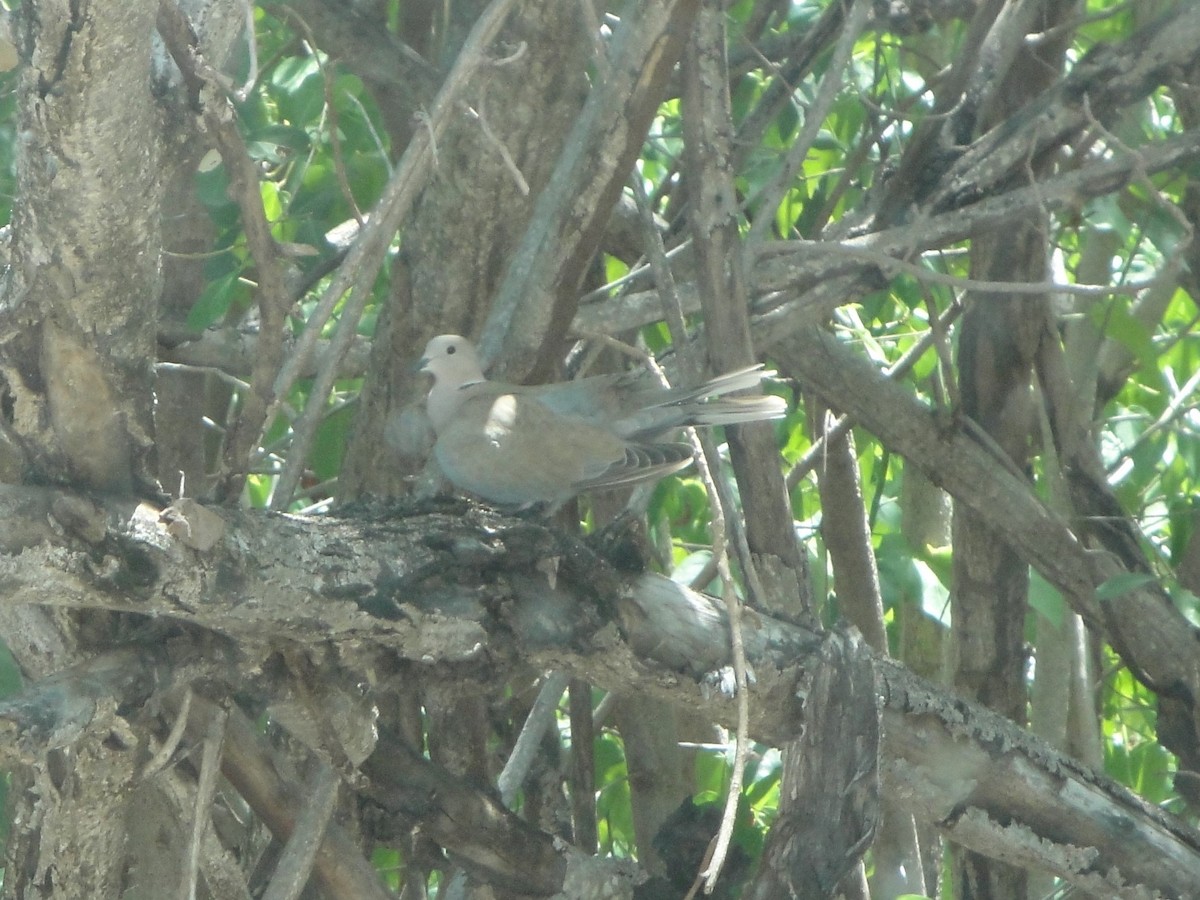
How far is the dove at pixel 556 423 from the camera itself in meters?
2.94

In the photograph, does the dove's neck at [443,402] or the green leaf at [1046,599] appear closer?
the dove's neck at [443,402]

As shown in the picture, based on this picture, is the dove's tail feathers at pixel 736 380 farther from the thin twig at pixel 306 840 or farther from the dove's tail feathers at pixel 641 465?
the thin twig at pixel 306 840

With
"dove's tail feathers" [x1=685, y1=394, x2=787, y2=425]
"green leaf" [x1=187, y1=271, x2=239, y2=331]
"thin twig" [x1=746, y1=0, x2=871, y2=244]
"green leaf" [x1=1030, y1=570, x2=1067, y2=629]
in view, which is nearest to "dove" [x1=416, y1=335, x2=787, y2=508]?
"dove's tail feathers" [x1=685, y1=394, x2=787, y2=425]

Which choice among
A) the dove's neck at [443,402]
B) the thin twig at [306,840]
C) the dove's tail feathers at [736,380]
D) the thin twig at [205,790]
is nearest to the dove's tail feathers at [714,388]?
the dove's tail feathers at [736,380]

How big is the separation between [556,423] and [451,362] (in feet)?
1.03

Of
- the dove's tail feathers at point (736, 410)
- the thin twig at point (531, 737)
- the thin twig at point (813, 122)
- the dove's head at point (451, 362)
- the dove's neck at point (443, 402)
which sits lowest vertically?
the thin twig at point (531, 737)

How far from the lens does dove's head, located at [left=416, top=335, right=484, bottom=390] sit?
10.0 ft

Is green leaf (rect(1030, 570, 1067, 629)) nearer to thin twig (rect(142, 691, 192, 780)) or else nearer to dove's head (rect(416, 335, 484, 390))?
dove's head (rect(416, 335, 484, 390))

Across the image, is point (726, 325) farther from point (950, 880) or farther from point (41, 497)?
point (950, 880)

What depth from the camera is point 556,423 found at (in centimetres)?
300

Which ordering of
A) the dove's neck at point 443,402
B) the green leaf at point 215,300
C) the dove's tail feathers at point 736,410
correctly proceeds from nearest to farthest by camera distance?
the green leaf at point 215,300, the dove's tail feathers at point 736,410, the dove's neck at point 443,402

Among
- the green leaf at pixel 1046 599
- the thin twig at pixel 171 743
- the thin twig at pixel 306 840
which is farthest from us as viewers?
the green leaf at pixel 1046 599

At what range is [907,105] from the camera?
3.80 m

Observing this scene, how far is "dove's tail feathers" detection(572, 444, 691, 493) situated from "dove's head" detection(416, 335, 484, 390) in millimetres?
357
